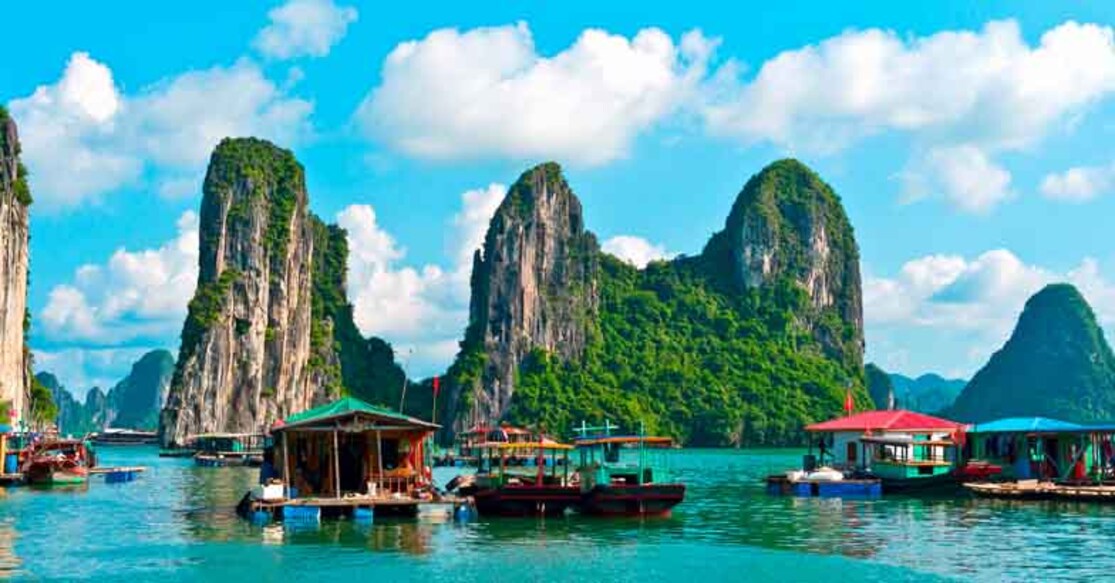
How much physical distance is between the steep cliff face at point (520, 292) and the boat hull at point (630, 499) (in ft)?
395

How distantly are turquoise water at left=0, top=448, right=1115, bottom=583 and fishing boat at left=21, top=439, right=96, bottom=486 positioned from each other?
11.3 metres

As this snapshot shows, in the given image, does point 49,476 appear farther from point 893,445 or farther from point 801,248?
point 801,248

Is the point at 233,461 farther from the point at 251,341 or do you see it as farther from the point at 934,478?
the point at 934,478

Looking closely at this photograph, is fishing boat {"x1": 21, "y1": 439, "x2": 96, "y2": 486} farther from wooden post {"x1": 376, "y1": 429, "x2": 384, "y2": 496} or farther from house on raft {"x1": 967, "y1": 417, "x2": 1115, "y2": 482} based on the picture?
house on raft {"x1": 967, "y1": 417, "x2": 1115, "y2": 482}

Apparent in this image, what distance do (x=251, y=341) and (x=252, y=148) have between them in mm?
26730

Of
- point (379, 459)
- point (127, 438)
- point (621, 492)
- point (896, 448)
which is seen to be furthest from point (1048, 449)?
point (127, 438)

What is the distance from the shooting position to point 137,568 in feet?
96.4

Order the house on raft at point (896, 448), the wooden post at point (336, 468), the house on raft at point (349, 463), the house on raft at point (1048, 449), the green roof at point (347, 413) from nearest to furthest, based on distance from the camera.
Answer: the wooden post at point (336, 468) → the house on raft at point (349, 463) → the green roof at point (347, 413) → the house on raft at point (1048, 449) → the house on raft at point (896, 448)

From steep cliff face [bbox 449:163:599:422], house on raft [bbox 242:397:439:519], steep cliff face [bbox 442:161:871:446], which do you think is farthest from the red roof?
steep cliff face [bbox 449:163:599:422]

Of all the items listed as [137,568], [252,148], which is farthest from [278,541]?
[252,148]

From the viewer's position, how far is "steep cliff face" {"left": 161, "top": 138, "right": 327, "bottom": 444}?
449ft

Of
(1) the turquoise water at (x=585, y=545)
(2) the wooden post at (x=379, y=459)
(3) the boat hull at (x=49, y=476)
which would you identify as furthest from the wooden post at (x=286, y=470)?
(3) the boat hull at (x=49, y=476)

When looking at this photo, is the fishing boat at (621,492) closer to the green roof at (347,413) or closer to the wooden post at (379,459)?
the green roof at (347,413)

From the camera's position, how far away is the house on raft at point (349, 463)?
38.8 meters
